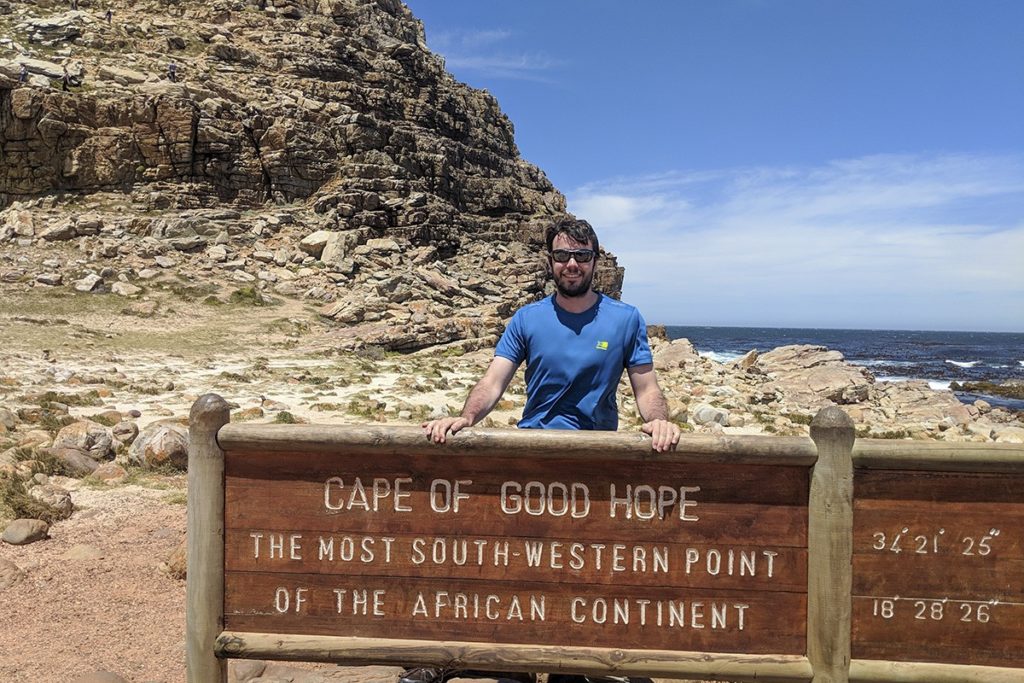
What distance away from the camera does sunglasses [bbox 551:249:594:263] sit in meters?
3.47

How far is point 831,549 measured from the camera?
8.43ft

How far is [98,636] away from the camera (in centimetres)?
462

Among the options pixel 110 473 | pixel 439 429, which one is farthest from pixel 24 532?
pixel 439 429

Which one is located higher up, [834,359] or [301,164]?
[301,164]

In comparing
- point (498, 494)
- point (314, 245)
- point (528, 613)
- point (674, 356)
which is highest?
point (314, 245)

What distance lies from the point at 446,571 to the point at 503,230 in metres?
48.5

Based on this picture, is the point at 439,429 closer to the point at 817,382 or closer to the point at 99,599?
the point at 99,599

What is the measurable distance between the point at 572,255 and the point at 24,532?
238 inches

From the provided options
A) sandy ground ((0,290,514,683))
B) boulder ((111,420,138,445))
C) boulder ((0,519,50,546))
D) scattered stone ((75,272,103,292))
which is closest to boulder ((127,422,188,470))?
sandy ground ((0,290,514,683))

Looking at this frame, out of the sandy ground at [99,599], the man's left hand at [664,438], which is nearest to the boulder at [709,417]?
the sandy ground at [99,599]

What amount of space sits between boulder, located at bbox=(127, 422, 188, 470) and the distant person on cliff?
615 centimetres

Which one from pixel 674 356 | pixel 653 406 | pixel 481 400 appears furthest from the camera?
pixel 674 356

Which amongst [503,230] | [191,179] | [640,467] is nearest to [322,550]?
[640,467]

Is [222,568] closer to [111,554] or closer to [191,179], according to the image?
[111,554]
